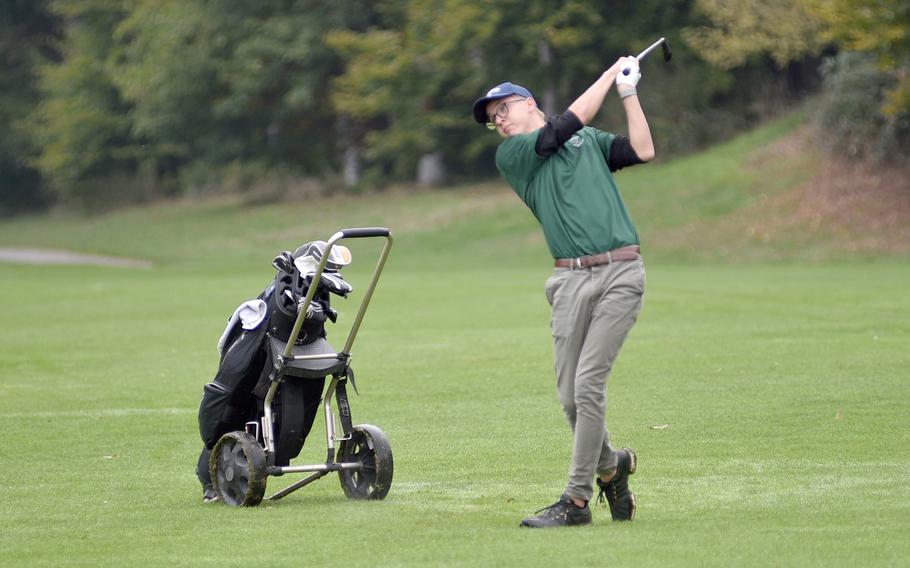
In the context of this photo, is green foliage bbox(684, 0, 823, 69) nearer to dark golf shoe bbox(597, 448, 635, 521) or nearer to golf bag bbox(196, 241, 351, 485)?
golf bag bbox(196, 241, 351, 485)

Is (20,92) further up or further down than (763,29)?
further down

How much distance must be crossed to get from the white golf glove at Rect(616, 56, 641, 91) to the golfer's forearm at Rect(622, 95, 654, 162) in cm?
5

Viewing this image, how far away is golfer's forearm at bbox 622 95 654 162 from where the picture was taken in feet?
24.0

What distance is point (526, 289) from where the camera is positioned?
87.7ft

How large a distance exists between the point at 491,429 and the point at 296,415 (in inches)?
121

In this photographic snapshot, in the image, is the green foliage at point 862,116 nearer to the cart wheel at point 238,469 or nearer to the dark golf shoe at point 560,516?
the cart wheel at point 238,469

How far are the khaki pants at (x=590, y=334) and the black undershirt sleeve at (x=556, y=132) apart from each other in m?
0.60

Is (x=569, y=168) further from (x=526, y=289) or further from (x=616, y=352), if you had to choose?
(x=526, y=289)

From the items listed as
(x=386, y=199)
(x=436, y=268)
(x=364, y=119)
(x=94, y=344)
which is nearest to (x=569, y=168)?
(x=94, y=344)

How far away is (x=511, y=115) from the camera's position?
24.8 feet

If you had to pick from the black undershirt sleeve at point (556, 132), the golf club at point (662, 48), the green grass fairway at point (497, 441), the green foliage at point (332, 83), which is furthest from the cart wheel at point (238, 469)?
the green foliage at point (332, 83)

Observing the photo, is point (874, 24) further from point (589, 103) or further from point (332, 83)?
point (332, 83)

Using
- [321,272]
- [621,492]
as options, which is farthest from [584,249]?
[321,272]

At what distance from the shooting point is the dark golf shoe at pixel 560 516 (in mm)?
7328
